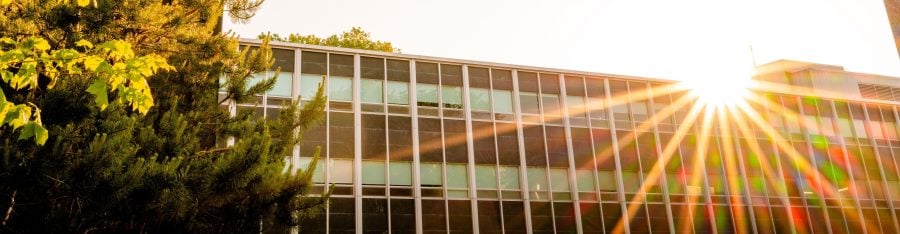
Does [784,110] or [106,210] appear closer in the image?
[106,210]

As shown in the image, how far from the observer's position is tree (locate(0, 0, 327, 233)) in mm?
9219

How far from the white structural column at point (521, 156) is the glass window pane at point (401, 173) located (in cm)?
406

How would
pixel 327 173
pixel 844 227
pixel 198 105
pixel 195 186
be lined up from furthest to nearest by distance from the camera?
pixel 844 227 → pixel 327 173 → pixel 198 105 → pixel 195 186

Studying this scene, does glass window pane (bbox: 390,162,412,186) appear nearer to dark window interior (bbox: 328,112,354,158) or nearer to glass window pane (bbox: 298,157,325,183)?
dark window interior (bbox: 328,112,354,158)

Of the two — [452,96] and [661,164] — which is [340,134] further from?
[661,164]

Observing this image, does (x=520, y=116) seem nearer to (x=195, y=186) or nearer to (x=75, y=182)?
(x=195, y=186)

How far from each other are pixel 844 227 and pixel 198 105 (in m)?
26.1

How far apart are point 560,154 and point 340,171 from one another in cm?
814

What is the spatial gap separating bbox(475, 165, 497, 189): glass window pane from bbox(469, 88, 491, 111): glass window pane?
89.8 inches

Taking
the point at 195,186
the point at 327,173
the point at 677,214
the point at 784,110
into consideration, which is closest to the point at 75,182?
the point at 195,186

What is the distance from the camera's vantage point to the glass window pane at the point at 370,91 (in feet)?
77.3

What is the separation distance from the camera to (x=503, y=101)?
25344mm

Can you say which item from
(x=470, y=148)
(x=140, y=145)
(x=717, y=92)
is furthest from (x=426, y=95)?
(x=140, y=145)

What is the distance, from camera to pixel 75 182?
9.24 m
